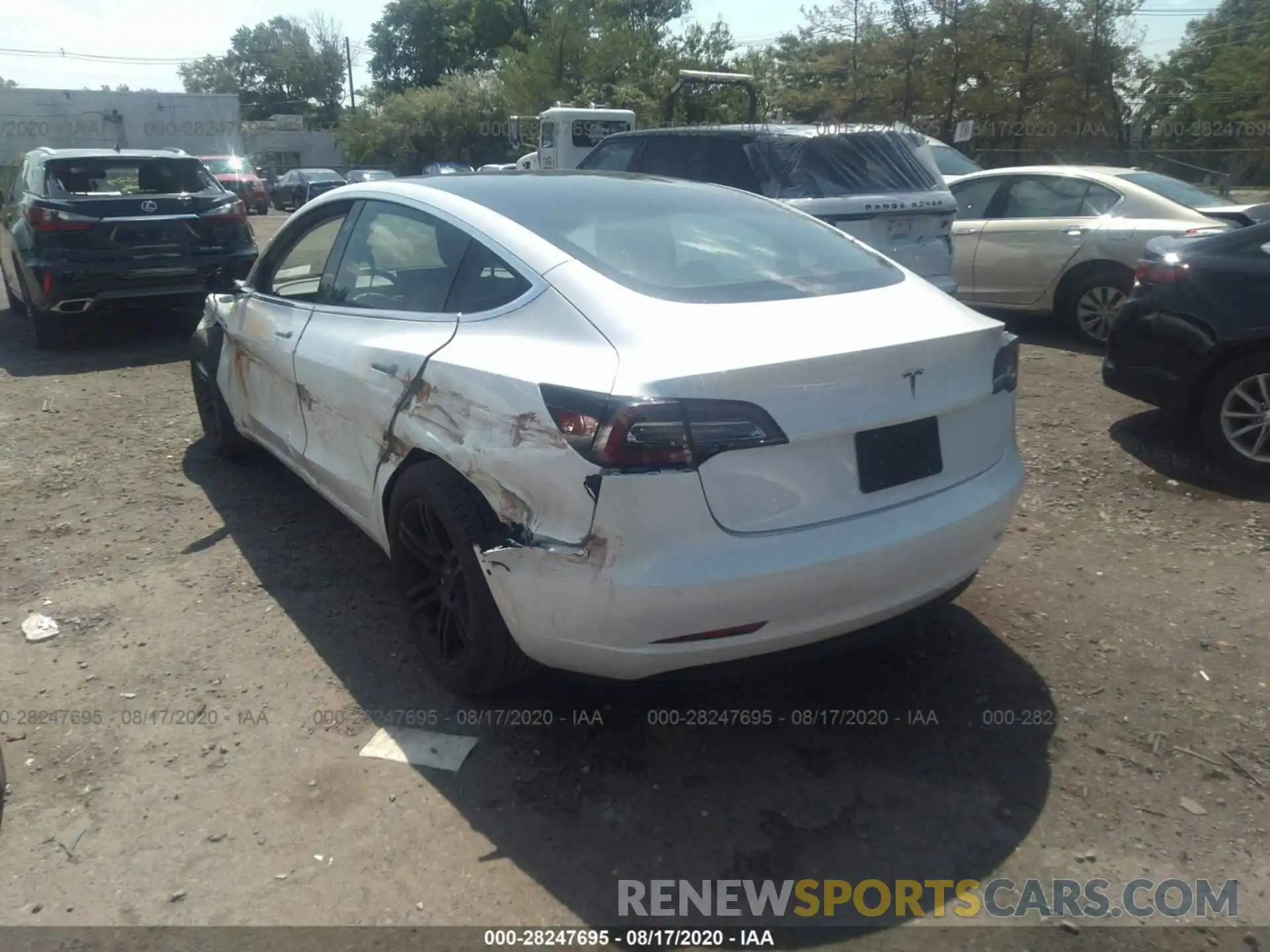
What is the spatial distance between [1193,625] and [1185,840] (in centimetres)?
130

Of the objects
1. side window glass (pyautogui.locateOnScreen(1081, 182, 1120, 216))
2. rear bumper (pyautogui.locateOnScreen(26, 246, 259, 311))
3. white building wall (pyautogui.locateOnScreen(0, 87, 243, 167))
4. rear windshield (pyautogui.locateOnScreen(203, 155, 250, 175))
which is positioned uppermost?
white building wall (pyautogui.locateOnScreen(0, 87, 243, 167))

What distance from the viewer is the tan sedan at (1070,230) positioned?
805cm

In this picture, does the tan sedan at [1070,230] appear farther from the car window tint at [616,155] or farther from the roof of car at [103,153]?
the roof of car at [103,153]

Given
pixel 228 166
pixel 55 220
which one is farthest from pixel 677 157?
pixel 228 166

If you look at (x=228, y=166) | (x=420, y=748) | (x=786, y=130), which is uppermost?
(x=228, y=166)

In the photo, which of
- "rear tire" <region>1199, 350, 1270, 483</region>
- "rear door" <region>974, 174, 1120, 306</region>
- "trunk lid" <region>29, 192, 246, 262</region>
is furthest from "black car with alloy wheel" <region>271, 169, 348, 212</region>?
"rear tire" <region>1199, 350, 1270, 483</region>

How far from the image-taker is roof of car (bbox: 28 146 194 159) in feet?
28.8

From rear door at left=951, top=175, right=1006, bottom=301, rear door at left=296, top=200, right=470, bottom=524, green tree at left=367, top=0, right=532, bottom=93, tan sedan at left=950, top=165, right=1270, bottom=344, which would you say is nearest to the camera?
rear door at left=296, top=200, right=470, bottom=524

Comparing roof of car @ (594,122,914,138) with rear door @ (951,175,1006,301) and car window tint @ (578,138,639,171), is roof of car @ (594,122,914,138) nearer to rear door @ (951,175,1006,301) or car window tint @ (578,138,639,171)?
car window tint @ (578,138,639,171)

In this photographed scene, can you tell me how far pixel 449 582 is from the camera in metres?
3.26

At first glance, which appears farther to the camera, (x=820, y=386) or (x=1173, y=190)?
(x=1173, y=190)

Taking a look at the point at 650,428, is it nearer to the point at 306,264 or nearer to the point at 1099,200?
the point at 306,264

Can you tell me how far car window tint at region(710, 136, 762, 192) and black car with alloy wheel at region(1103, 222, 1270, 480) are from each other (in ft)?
8.99

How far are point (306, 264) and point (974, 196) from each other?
6.67 metres
